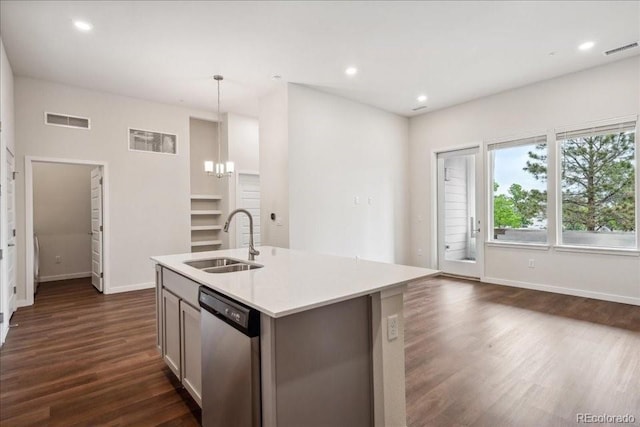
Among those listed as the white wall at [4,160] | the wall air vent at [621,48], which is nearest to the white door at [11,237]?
the white wall at [4,160]

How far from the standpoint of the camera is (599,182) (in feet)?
14.7

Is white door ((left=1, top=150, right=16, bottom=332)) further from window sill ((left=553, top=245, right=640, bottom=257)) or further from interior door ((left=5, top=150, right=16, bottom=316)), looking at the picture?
window sill ((left=553, top=245, right=640, bottom=257))

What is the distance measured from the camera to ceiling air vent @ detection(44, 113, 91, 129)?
467 centimetres

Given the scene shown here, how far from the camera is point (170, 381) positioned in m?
2.43

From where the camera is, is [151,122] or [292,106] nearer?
[292,106]

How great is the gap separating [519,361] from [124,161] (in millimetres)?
5811

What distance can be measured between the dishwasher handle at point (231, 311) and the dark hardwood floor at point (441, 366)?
868 millimetres

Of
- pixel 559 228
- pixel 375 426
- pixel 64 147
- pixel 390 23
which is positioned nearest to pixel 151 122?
pixel 64 147

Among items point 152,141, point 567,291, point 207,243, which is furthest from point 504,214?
point 152,141

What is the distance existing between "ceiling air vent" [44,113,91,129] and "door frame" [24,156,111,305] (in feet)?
1.69

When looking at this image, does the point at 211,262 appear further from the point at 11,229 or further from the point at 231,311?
the point at 11,229

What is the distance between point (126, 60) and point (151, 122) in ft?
5.24

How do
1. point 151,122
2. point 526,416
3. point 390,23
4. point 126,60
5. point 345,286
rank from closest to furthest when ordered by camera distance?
1. point 345,286
2. point 526,416
3. point 390,23
4. point 126,60
5. point 151,122

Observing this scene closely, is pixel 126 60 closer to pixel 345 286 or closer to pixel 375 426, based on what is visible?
pixel 345 286
